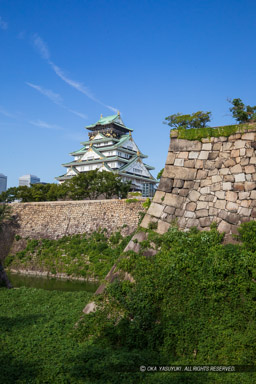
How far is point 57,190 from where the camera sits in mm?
28062

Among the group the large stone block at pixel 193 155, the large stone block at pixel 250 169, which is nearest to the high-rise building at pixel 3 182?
the large stone block at pixel 193 155

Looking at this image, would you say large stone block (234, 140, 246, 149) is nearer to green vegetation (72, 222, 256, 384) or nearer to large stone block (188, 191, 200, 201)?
large stone block (188, 191, 200, 201)

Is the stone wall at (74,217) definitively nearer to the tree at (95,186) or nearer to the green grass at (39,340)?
the tree at (95,186)

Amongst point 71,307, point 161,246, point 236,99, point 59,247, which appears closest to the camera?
point 161,246

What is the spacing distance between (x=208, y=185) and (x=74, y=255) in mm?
14776

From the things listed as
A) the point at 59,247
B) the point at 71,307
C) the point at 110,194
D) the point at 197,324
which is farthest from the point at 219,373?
the point at 110,194

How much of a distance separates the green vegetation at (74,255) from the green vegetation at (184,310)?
11573 mm

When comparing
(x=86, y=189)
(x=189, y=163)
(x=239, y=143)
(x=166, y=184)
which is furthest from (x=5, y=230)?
(x=239, y=143)

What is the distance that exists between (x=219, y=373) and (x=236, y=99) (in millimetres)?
12104

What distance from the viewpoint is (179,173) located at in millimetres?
7039

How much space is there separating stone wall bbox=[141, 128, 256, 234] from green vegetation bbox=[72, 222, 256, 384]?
0.41 metres

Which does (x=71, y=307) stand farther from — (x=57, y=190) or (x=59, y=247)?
(x=57, y=190)

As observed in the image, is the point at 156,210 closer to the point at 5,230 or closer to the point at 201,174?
the point at 201,174

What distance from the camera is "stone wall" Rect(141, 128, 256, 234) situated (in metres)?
6.36
